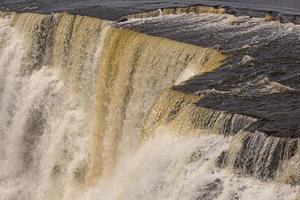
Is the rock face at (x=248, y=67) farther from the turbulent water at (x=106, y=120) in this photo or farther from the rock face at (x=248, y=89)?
the turbulent water at (x=106, y=120)

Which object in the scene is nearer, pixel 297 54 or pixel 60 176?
pixel 297 54

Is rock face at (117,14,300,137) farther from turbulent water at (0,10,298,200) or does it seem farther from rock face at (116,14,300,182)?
turbulent water at (0,10,298,200)

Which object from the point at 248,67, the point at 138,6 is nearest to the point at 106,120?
the point at 248,67

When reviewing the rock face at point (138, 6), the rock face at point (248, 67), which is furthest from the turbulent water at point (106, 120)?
the rock face at point (138, 6)

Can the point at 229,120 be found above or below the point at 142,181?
above

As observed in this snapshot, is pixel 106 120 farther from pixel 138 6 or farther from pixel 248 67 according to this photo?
pixel 138 6

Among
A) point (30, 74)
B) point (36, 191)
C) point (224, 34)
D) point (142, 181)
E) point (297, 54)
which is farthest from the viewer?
point (30, 74)

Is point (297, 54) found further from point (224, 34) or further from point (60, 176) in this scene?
point (60, 176)

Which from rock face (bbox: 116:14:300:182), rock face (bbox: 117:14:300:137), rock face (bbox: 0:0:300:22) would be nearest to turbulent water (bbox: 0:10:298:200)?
rock face (bbox: 116:14:300:182)

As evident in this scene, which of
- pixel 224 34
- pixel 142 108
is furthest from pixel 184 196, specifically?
pixel 224 34
